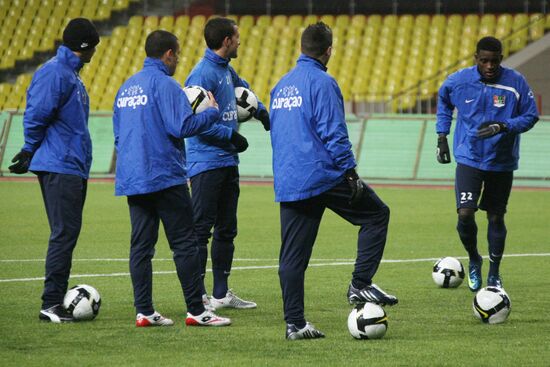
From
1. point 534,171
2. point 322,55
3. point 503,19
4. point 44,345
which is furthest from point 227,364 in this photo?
point 503,19

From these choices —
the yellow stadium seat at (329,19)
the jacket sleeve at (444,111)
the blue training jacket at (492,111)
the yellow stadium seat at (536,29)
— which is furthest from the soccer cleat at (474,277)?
the yellow stadium seat at (329,19)

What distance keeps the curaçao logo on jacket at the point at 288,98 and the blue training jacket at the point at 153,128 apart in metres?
0.66

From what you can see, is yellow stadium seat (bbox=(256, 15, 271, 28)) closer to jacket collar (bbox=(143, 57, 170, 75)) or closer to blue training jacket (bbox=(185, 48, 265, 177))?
blue training jacket (bbox=(185, 48, 265, 177))

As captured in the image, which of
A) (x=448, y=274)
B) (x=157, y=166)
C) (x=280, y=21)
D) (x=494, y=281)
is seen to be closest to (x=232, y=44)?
(x=157, y=166)

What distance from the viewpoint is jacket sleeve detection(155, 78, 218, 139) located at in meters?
8.34

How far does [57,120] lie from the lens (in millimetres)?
8898

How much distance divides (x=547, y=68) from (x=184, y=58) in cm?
1141

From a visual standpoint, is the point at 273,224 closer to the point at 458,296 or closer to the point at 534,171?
the point at 458,296

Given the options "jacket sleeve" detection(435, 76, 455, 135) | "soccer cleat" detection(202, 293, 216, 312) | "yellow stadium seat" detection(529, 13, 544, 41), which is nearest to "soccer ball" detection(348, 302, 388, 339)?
"soccer cleat" detection(202, 293, 216, 312)

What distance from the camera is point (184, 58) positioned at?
35094 millimetres

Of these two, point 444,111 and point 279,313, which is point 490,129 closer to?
point 444,111

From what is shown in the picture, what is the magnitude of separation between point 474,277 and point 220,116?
3019 millimetres

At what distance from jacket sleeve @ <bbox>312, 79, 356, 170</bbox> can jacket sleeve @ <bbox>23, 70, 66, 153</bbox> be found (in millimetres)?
2207

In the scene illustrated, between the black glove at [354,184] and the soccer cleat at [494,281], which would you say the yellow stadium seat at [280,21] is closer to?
the soccer cleat at [494,281]
